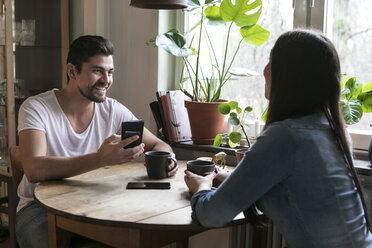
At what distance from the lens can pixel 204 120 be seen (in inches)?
93.1

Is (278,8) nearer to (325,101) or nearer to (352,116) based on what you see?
(352,116)

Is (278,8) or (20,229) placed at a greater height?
(278,8)

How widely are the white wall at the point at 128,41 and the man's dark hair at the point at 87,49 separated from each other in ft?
1.85

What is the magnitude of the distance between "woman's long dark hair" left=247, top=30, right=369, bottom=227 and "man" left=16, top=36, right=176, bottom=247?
0.72 metres

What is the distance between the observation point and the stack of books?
2455mm

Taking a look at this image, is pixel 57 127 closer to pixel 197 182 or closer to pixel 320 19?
pixel 197 182

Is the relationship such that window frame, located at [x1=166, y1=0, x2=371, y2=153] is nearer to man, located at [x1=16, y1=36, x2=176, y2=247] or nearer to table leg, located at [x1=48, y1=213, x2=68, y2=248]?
man, located at [x1=16, y1=36, x2=176, y2=247]

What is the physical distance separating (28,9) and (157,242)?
2188 millimetres

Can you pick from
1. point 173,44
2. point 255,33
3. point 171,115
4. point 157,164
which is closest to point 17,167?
point 157,164

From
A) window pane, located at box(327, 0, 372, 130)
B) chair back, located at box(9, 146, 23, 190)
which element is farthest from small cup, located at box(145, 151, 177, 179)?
window pane, located at box(327, 0, 372, 130)

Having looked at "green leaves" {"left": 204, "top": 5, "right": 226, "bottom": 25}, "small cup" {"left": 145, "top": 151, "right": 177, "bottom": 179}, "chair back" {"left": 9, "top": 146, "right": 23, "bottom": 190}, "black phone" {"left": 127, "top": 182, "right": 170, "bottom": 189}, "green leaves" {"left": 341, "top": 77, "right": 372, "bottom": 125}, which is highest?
"green leaves" {"left": 204, "top": 5, "right": 226, "bottom": 25}

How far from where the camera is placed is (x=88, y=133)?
83.9 inches

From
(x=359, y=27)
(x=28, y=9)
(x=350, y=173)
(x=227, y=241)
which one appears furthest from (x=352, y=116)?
(x=28, y=9)

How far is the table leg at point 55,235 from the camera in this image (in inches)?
60.1
